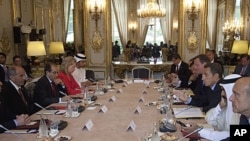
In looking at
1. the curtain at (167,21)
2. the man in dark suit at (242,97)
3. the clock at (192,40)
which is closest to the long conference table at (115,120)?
the man in dark suit at (242,97)

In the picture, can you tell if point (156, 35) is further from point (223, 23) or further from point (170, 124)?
point (170, 124)

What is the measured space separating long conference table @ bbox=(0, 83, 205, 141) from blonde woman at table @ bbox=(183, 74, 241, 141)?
0.54 ft

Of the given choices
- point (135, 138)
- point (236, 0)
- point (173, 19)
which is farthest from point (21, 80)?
point (173, 19)

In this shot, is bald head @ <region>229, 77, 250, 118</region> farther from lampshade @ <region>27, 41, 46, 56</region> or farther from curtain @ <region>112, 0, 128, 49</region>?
curtain @ <region>112, 0, 128, 49</region>

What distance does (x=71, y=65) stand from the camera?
4414mm

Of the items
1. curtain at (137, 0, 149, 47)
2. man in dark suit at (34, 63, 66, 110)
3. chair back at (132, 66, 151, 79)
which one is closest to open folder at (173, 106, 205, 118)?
man in dark suit at (34, 63, 66, 110)

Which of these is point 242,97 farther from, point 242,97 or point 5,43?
point 5,43

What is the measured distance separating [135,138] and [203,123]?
0.76m

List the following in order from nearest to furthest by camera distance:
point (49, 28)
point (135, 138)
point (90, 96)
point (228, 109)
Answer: point (135, 138)
point (228, 109)
point (90, 96)
point (49, 28)

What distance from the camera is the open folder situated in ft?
9.14

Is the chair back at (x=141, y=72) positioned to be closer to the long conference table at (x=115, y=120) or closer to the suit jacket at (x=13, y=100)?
the long conference table at (x=115, y=120)

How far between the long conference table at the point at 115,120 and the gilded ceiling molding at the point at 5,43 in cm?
371

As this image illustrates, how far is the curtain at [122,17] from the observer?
39.4 feet

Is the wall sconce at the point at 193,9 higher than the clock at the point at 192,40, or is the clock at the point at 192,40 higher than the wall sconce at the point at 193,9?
the wall sconce at the point at 193,9
